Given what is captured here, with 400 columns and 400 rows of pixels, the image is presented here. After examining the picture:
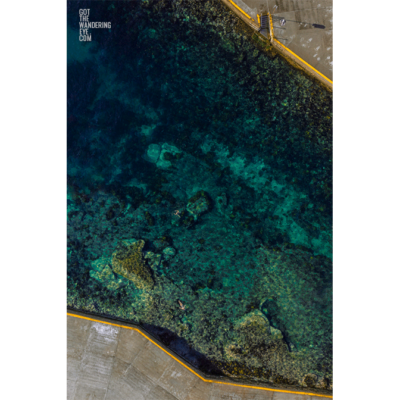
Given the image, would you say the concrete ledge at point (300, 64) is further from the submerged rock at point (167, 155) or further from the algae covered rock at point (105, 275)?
the algae covered rock at point (105, 275)

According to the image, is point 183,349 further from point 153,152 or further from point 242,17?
point 242,17

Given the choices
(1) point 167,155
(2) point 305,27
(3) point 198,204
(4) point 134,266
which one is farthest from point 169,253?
(2) point 305,27

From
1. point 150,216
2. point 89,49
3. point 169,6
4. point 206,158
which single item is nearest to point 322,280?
point 206,158

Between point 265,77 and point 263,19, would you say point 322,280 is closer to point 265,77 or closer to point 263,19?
point 265,77

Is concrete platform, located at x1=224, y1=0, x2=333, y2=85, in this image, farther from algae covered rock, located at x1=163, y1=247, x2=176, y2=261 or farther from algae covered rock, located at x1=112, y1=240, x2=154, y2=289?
algae covered rock, located at x1=112, y1=240, x2=154, y2=289

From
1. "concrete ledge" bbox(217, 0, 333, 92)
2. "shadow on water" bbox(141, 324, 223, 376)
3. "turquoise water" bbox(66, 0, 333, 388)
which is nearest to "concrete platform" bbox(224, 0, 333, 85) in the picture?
"concrete ledge" bbox(217, 0, 333, 92)

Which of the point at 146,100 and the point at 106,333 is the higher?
the point at 146,100
